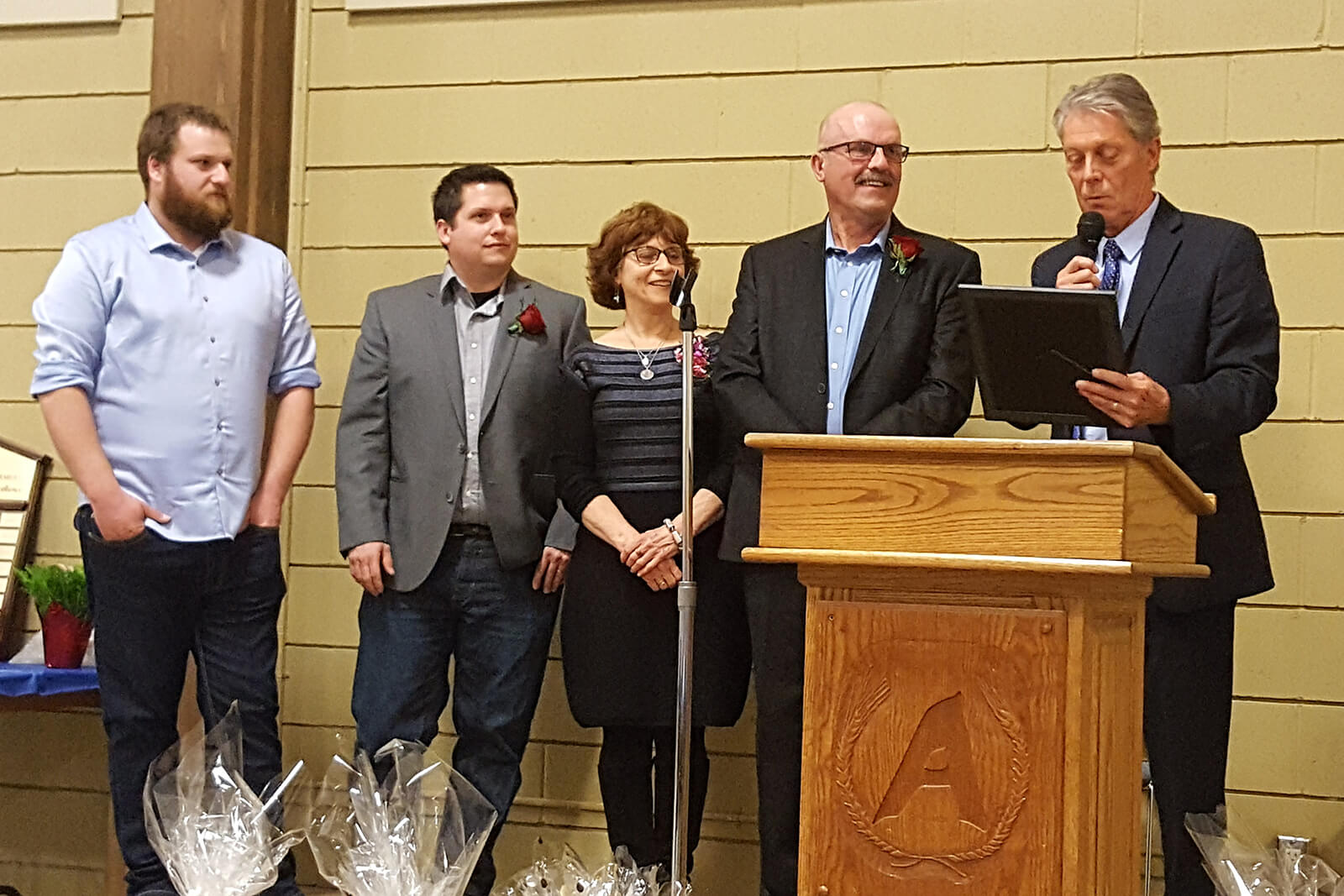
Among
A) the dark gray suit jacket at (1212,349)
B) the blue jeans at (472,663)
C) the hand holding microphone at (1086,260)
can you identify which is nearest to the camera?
the hand holding microphone at (1086,260)

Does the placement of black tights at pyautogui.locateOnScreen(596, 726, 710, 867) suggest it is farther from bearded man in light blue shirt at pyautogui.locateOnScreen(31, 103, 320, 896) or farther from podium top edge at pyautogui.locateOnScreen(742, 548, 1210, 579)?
podium top edge at pyautogui.locateOnScreen(742, 548, 1210, 579)

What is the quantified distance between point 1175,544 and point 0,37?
12.4ft

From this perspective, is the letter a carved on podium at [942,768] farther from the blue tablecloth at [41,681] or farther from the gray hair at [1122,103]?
the blue tablecloth at [41,681]

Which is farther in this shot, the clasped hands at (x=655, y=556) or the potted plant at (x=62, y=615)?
the potted plant at (x=62, y=615)

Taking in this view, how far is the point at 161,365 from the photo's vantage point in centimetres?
351

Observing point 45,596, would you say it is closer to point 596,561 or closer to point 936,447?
point 596,561

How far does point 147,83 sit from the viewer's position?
4.50 metres

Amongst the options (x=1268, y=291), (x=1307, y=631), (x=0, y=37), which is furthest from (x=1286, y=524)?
(x=0, y=37)

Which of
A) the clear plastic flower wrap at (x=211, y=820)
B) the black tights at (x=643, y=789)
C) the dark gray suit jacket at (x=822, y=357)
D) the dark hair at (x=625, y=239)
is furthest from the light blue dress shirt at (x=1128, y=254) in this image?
the clear plastic flower wrap at (x=211, y=820)

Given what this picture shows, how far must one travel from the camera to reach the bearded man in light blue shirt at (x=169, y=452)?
345cm

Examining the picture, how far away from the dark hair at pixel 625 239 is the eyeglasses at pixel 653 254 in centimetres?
1

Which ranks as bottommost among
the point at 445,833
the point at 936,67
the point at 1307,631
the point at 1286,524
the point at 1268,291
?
the point at 445,833

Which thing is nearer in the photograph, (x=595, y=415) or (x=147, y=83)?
(x=595, y=415)

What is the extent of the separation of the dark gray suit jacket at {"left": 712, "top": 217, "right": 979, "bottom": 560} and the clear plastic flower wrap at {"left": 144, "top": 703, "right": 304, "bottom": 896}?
1098 mm
